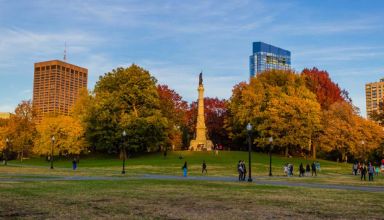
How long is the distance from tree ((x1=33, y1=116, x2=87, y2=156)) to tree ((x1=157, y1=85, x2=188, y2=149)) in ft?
57.4

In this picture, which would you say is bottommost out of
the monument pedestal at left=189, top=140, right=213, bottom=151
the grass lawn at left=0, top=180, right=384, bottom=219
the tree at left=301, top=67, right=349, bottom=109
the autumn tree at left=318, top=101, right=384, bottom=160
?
the grass lawn at left=0, top=180, right=384, bottom=219

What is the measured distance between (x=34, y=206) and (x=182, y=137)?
88.7 metres

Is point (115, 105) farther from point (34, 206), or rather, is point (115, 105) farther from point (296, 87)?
point (34, 206)

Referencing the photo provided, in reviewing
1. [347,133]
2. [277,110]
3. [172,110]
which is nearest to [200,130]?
[172,110]

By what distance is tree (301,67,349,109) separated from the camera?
8656 centimetres

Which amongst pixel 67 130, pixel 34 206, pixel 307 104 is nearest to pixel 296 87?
pixel 307 104

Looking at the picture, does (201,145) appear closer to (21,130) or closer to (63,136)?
(63,136)

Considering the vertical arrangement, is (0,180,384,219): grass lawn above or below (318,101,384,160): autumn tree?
below

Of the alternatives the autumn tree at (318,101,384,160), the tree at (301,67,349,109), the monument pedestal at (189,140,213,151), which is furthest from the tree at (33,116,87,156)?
the tree at (301,67,349,109)

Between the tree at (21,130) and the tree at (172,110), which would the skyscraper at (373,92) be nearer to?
the tree at (172,110)

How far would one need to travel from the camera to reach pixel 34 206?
13.9 metres

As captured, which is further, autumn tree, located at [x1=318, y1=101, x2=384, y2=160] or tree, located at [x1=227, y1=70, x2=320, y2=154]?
autumn tree, located at [x1=318, y1=101, x2=384, y2=160]

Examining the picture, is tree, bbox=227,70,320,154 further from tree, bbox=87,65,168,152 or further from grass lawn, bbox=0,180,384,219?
grass lawn, bbox=0,180,384,219

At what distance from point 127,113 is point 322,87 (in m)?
44.2
